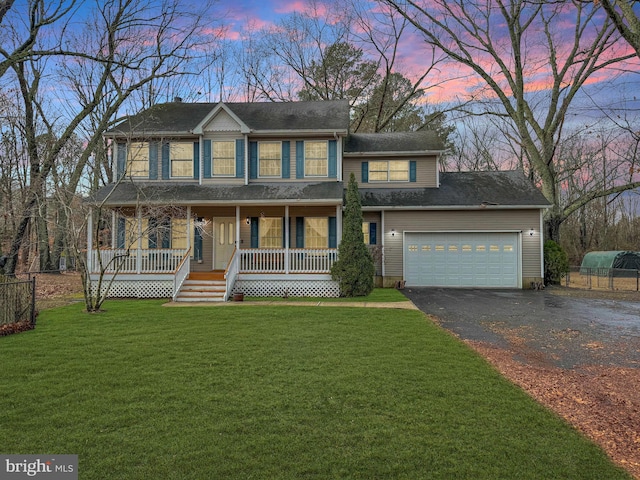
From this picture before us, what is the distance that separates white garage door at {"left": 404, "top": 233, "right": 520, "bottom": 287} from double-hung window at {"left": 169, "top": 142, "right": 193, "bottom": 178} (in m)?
9.87

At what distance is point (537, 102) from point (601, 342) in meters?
24.0

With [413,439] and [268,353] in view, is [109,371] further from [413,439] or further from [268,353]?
[413,439]

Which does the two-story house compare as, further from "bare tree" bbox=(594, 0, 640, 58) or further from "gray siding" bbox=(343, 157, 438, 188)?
"bare tree" bbox=(594, 0, 640, 58)

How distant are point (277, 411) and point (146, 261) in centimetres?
1198

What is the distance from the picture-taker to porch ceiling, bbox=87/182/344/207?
1455cm

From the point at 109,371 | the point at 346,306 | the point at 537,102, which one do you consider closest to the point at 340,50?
the point at 537,102

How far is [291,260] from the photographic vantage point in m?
→ 15.2

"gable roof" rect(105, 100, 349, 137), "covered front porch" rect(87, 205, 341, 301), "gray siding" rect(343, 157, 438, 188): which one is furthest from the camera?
"gray siding" rect(343, 157, 438, 188)

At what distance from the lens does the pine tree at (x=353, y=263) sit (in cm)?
1417

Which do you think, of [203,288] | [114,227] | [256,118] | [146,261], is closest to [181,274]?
[203,288]

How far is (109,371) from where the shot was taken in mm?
5766

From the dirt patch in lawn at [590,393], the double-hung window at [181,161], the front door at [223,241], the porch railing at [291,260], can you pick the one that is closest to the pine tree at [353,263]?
the porch railing at [291,260]

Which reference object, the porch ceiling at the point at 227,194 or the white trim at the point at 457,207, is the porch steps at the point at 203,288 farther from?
the white trim at the point at 457,207

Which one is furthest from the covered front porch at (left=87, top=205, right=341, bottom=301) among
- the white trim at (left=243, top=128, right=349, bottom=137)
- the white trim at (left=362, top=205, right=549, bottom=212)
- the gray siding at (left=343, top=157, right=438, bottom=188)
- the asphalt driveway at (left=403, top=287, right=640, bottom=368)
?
the asphalt driveway at (left=403, top=287, right=640, bottom=368)
